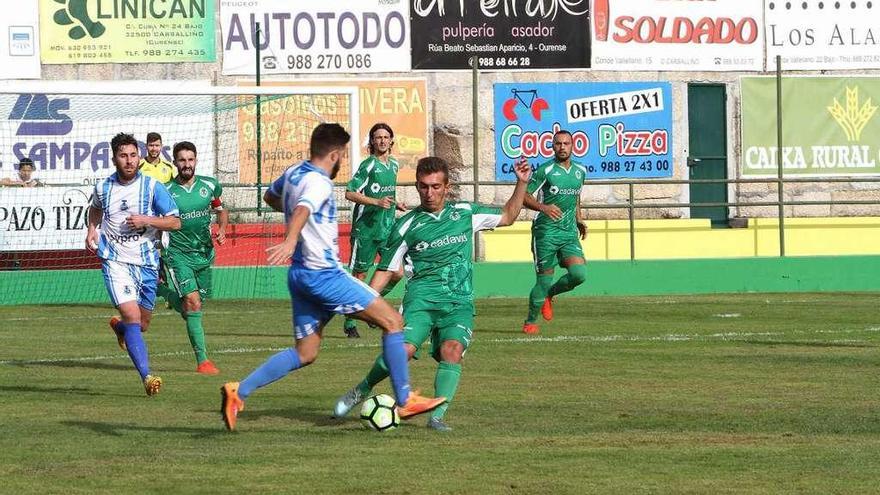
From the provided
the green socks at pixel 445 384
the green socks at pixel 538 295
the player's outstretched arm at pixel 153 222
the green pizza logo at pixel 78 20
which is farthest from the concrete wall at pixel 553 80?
the green socks at pixel 445 384

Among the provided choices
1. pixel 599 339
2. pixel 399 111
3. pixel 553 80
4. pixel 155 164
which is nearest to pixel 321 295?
pixel 599 339

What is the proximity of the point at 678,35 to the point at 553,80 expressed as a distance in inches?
96.2

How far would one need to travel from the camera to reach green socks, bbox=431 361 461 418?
34.0 ft

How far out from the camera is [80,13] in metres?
28.9

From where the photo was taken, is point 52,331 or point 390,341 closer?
point 390,341

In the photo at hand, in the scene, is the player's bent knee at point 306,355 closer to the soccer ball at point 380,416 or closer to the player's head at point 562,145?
the soccer ball at point 380,416

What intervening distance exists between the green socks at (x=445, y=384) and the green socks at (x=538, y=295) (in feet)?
24.6

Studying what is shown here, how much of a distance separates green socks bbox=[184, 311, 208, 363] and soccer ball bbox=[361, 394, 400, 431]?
442 cm

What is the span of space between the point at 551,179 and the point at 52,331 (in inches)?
219

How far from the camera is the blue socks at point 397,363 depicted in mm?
10016

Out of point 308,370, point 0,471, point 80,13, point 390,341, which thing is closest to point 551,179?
point 308,370

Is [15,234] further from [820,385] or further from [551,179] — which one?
[820,385]

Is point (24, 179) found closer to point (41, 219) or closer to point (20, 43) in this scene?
point (41, 219)

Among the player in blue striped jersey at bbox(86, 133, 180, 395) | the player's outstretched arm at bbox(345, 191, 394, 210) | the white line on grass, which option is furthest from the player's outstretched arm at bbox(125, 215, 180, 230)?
the player's outstretched arm at bbox(345, 191, 394, 210)
